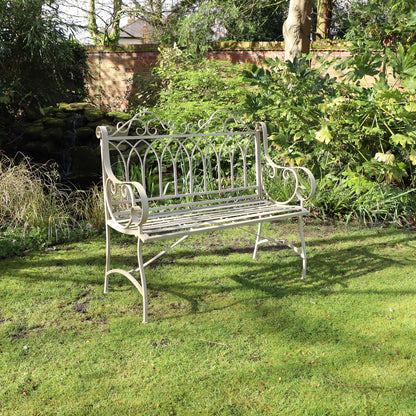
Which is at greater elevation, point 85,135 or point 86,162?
point 85,135

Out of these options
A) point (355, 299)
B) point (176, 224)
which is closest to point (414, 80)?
point (355, 299)

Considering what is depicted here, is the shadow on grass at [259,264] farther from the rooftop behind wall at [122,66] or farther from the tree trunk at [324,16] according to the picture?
the tree trunk at [324,16]

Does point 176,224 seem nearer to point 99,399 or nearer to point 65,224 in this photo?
point 99,399

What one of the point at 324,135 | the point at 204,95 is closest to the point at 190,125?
the point at 204,95

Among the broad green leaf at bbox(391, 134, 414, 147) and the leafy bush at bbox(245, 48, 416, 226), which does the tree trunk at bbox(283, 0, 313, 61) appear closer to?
the leafy bush at bbox(245, 48, 416, 226)

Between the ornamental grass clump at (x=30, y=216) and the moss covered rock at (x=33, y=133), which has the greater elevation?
the moss covered rock at (x=33, y=133)

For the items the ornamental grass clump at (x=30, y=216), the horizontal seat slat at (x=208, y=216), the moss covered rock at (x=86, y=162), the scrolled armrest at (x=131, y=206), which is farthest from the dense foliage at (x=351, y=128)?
the moss covered rock at (x=86, y=162)

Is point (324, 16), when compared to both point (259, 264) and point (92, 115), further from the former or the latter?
point (259, 264)

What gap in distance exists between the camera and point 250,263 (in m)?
3.64

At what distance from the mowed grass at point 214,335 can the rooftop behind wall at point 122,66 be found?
7.11 meters

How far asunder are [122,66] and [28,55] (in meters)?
3.86

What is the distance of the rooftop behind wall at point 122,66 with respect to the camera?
32.5ft

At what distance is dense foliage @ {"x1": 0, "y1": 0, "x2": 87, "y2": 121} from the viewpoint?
20.8 feet

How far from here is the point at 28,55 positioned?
678 cm
